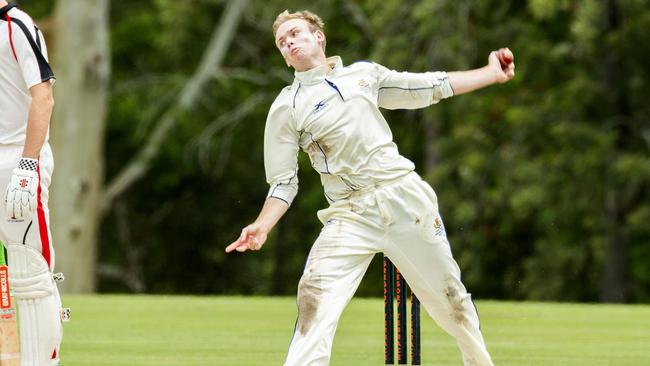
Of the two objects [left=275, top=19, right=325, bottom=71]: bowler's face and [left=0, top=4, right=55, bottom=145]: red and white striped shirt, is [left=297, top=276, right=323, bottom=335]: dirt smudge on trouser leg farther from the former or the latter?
[left=0, top=4, right=55, bottom=145]: red and white striped shirt

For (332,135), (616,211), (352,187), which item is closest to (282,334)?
(352,187)

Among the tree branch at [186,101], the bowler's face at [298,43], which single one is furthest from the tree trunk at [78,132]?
the bowler's face at [298,43]

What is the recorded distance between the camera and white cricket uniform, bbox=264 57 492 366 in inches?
261

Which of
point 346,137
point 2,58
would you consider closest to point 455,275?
point 346,137

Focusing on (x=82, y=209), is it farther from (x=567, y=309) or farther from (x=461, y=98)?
(x=567, y=309)

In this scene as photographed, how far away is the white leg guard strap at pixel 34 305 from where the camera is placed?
22.0ft

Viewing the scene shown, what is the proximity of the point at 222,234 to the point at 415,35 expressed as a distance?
12.7m

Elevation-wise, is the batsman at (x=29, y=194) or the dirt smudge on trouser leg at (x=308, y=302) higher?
the batsman at (x=29, y=194)

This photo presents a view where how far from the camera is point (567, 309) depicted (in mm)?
15695

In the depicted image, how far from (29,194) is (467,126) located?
2168cm

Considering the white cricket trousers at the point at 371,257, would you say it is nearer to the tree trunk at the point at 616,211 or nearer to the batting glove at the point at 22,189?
the batting glove at the point at 22,189

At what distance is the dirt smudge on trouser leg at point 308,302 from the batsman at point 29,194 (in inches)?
46.0

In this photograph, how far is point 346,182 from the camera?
6715mm

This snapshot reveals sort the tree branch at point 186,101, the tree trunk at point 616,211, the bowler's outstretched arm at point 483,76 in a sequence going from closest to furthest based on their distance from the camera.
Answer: the bowler's outstretched arm at point 483,76 → the tree trunk at point 616,211 → the tree branch at point 186,101
